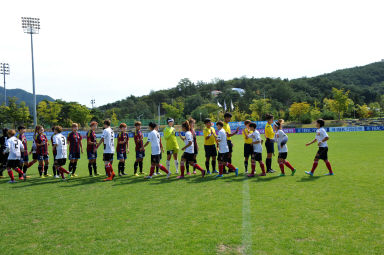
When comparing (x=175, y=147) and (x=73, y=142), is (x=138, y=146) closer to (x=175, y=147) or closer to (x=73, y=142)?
(x=175, y=147)

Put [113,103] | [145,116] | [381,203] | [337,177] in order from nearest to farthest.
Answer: [381,203], [337,177], [145,116], [113,103]

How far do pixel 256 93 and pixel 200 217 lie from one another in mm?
125771

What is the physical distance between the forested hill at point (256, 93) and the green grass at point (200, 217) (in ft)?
272

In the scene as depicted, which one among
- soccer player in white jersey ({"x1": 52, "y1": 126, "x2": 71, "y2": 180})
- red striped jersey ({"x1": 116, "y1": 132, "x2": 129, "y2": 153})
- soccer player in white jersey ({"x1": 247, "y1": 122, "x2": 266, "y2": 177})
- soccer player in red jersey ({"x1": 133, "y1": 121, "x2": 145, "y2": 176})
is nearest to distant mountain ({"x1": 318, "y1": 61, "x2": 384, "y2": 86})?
soccer player in white jersey ({"x1": 247, "y1": 122, "x2": 266, "y2": 177})

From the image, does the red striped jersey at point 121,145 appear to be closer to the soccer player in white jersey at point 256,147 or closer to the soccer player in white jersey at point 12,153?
the soccer player in white jersey at point 12,153

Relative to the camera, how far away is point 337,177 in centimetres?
923

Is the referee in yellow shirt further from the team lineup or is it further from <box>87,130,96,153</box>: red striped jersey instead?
<box>87,130,96,153</box>: red striped jersey

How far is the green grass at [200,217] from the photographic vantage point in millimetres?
4398

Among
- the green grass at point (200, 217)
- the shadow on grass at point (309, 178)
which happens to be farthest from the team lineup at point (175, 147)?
the green grass at point (200, 217)

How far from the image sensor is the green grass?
440 centimetres

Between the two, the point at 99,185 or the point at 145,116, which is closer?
the point at 99,185

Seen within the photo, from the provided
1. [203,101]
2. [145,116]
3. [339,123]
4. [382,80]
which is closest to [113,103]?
[145,116]

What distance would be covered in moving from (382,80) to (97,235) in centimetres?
18092

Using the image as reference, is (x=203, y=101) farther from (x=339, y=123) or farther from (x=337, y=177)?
(x=337, y=177)
